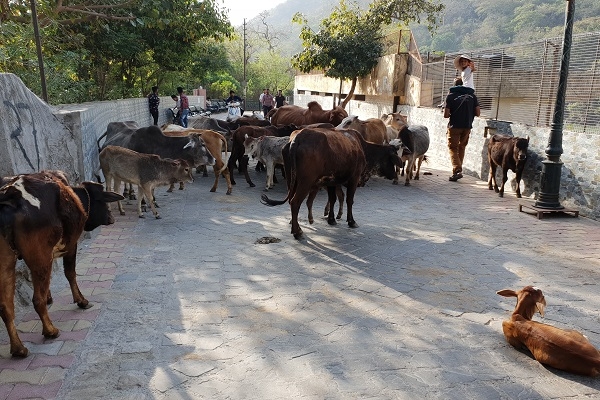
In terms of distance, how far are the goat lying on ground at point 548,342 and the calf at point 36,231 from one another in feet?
12.5

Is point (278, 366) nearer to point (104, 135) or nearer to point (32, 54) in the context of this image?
point (104, 135)

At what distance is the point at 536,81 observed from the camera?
33.8ft

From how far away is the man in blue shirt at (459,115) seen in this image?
11102 millimetres

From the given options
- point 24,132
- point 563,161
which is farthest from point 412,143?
point 24,132

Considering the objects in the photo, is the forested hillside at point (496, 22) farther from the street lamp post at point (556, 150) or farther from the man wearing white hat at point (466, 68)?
the street lamp post at point (556, 150)

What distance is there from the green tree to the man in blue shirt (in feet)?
29.3

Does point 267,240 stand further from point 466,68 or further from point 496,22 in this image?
point 496,22

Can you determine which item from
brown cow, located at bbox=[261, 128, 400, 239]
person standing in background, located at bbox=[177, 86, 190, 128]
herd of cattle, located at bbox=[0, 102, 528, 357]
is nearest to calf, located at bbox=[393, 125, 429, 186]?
herd of cattle, located at bbox=[0, 102, 528, 357]

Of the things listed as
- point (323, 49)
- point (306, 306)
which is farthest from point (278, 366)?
point (323, 49)

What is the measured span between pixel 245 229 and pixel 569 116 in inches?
254

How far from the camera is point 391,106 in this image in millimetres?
19000

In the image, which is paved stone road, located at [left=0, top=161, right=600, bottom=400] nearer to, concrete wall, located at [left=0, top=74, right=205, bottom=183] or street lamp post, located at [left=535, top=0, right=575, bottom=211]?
street lamp post, located at [left=535, top=0, right=575, bottom=211]

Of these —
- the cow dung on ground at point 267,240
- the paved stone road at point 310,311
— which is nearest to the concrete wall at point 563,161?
the paved stone road at point 310,311

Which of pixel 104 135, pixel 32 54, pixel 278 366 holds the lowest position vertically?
pixel 278 366
